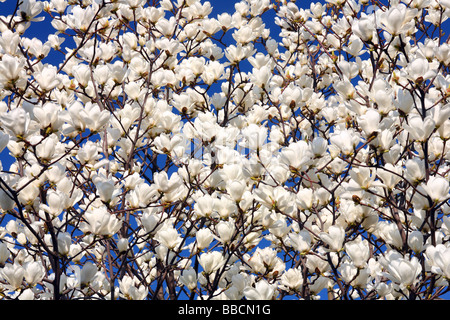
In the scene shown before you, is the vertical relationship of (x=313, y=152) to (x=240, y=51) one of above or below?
below

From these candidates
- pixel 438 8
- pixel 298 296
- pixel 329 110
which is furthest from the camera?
pixel 329 110

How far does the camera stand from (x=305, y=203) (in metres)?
2.81

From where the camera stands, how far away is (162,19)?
397 cm

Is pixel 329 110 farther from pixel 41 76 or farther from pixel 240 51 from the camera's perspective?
pixel 41 76

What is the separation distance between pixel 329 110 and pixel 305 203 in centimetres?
154

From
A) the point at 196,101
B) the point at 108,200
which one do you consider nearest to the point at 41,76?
the point at 108,200
